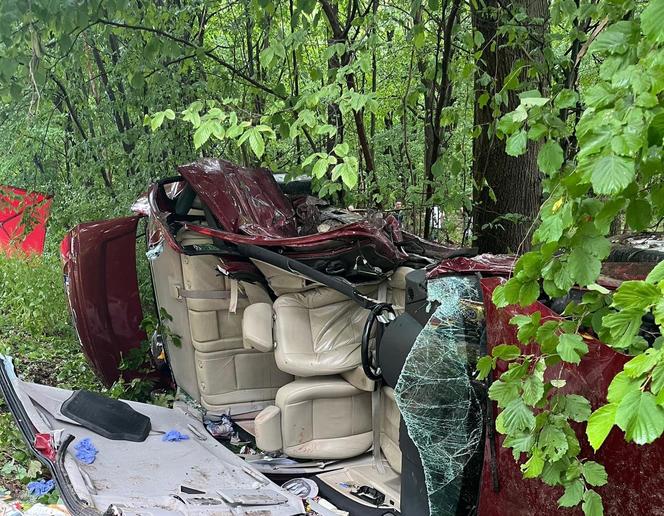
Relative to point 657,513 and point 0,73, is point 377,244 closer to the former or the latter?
point 657,513

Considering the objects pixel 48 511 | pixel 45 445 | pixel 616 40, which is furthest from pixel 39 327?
pixel 616 40

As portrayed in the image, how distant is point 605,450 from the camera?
166 cm

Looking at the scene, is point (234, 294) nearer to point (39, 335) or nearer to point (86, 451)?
point (86, 451)

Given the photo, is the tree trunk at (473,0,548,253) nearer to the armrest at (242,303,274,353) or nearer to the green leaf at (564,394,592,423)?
the armrest at (242,303,274,353)

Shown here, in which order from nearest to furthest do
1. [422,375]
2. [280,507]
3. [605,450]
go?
[605,450] → [422,375] → [280,507]

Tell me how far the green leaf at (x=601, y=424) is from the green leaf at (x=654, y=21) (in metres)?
0.62

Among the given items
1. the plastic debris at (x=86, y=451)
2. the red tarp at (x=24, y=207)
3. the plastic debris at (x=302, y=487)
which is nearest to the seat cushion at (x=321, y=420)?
the plastic debris at (x=302, y=487)

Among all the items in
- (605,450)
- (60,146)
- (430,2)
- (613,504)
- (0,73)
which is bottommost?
(613,504)

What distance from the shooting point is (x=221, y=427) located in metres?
3.79

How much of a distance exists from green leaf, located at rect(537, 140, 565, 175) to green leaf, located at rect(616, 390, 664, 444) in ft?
2.14

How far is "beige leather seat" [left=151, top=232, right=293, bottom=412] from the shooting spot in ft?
12.3

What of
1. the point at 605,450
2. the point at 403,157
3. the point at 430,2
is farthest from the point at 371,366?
the point at 403,157

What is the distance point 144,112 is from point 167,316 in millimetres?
2311

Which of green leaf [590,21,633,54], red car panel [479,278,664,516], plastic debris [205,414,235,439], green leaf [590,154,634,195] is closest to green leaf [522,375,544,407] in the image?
red car panel [479,278,664,516]
